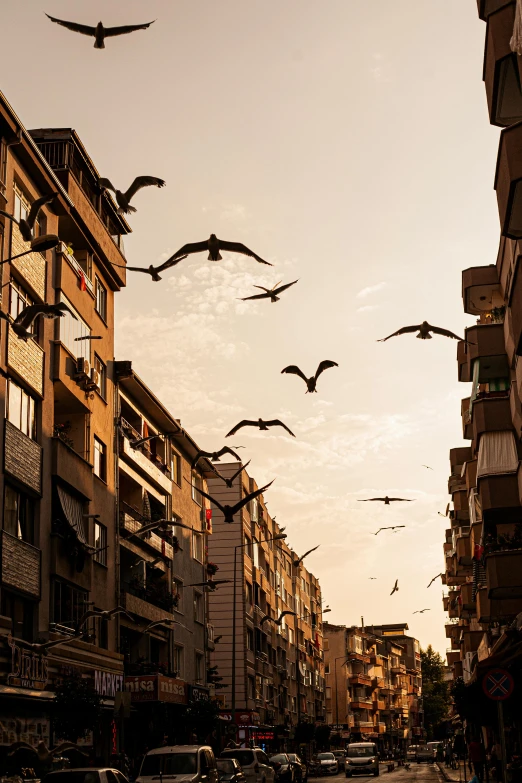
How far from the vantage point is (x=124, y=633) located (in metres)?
44.0

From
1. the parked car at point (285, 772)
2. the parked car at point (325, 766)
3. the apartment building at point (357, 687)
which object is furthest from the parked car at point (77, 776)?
the apartment building at point (357, 687)

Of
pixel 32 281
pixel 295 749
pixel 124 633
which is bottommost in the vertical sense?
pixel 295 749

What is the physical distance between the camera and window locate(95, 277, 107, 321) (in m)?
41.1

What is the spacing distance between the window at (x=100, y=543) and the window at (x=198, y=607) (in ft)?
61.5

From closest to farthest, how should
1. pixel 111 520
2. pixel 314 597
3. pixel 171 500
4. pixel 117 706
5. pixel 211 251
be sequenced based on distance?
pixel 211 251, pixel 117 706, pixel 111 520, pixel 171 500, pixel 314 597

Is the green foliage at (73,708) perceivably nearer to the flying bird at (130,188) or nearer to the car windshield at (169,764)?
the car windshield at (169,764)

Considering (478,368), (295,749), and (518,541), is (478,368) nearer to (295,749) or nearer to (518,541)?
(518,541)

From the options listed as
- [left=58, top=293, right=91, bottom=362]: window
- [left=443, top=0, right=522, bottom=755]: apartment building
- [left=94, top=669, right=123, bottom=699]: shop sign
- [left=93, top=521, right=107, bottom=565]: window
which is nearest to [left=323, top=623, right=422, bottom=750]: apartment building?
[left=443, top=0, right=522, bottom=755]: apartment building

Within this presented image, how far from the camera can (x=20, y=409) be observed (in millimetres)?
30703

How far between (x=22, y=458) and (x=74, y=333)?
25.1 feet

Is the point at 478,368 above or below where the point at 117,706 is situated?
above

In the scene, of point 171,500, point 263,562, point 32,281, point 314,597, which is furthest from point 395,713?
point 32,281

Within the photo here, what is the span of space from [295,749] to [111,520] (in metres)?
61.5

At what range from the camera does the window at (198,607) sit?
188 ft
